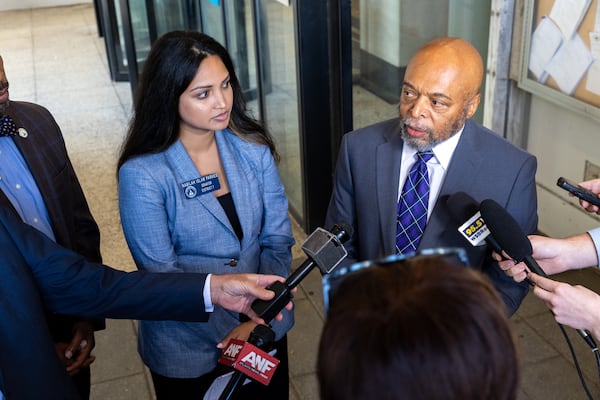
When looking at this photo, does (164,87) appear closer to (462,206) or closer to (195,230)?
(195,230)

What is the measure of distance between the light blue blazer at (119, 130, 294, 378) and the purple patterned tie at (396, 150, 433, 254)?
17.1 inches

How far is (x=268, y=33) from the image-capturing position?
427cm

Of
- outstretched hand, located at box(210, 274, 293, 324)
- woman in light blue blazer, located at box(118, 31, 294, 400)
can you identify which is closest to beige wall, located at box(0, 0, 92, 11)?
woman in light blue blazer, located at box(118, 31, 294, 400)

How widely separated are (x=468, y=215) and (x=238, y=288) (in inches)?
26.0

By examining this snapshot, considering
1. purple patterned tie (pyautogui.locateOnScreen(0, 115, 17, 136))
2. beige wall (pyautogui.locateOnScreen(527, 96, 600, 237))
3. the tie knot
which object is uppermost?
purple patterned tie (pyautogui.locateOnScreen(0, 115, 17, 136))

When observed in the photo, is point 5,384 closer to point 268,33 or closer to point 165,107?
point 165,107

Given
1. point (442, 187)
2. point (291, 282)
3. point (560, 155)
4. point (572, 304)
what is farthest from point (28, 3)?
point (572, 304)

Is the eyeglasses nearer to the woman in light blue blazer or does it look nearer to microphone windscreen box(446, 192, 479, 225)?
microphone windscreen box(446, 192, 479, 225)

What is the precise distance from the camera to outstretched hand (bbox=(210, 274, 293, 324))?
5.65ft

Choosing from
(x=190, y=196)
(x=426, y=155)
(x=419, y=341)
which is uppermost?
(x=419, y=341)

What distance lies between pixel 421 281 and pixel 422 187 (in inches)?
45.5

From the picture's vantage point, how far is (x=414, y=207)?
2.05 meters

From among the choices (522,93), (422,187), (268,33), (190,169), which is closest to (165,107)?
(190,169)

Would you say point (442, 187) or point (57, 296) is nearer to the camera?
point (57, 296)
